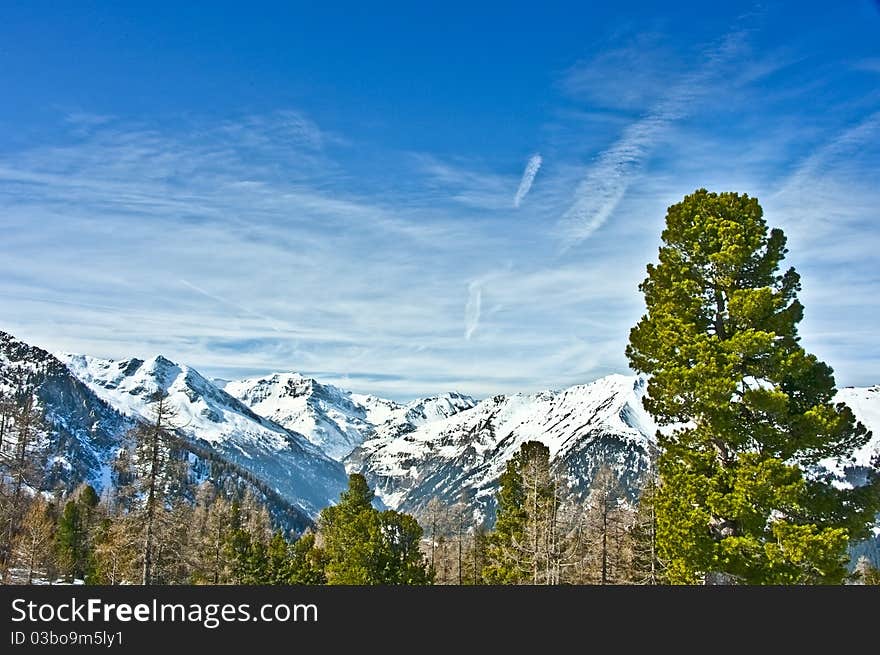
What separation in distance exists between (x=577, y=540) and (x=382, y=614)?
4107 centimetres

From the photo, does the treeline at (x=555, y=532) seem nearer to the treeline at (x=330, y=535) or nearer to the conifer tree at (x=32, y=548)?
the treeline at (x=330, y=535)

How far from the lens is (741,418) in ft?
62.6

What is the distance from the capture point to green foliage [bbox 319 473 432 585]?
4438 centimetres

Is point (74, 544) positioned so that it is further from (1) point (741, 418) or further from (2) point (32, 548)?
(1) point (741, 418)

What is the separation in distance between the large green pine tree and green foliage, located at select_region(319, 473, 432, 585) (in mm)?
27332

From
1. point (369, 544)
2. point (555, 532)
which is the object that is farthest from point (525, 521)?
point (369, 544)

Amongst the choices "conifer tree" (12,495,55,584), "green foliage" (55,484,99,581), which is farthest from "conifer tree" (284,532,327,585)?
"green foliage" (55,484,99,581)

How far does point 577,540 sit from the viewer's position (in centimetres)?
4841

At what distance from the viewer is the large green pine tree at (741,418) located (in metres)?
17.9

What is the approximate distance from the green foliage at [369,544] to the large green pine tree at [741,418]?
27332mm

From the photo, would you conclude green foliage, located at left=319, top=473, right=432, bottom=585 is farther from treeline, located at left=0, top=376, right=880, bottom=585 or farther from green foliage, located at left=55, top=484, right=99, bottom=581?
green foliage, located at left=55, top=484, right=99, bottom=581

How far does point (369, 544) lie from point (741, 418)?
30.3 m

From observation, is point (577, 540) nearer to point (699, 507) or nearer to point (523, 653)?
point (699, 507)

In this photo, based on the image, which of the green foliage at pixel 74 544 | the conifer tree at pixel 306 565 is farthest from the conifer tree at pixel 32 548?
the conifer tree at pixel 306 565
